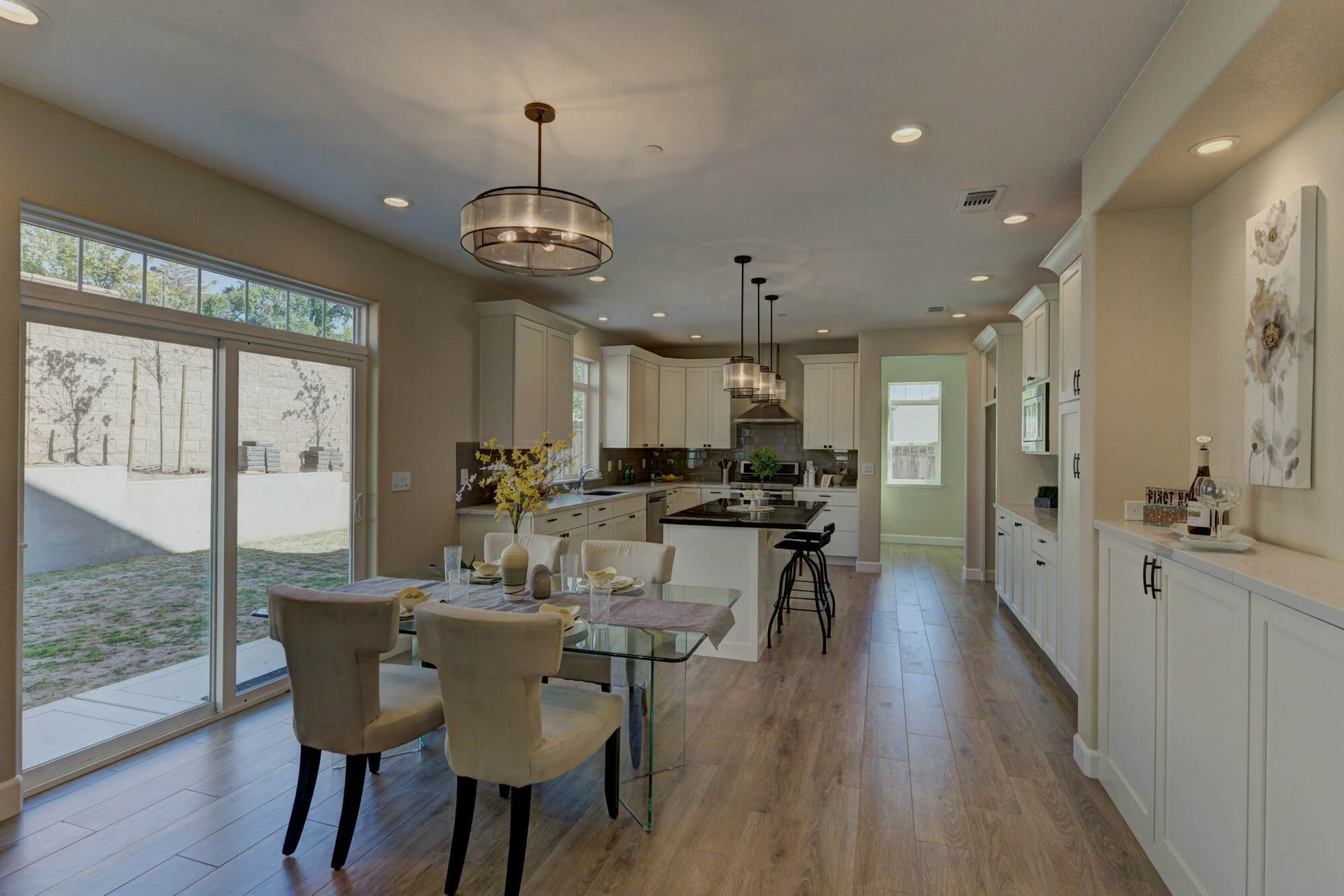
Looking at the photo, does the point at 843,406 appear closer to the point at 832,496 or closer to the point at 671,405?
the point at 832,496

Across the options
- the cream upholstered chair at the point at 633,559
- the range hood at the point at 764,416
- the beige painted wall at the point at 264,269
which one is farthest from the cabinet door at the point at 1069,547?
the range hood at the point at 764,416

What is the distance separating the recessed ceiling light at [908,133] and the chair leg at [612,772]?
2664 mm

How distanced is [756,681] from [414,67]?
137 inches

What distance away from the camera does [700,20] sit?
205 centimetres

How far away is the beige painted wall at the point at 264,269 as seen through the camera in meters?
2.48

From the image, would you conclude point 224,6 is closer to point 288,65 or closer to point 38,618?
point 288,65

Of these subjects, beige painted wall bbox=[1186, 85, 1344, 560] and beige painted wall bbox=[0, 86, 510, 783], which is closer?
beige painted wall bbox=[1186, 85, 1344, 560]

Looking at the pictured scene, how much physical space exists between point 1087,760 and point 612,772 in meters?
2.05

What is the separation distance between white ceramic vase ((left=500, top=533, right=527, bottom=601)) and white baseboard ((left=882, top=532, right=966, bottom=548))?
7.40m

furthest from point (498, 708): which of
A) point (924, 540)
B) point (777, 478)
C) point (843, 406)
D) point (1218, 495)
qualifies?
point (924, 540)

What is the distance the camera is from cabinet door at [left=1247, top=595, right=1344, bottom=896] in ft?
4.24

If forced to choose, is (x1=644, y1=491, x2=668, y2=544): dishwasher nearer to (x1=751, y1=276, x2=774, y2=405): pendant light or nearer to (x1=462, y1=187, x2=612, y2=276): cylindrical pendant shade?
(x1=751, y1=276, x2=774, y2=405): pendant light

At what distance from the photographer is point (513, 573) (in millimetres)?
2783

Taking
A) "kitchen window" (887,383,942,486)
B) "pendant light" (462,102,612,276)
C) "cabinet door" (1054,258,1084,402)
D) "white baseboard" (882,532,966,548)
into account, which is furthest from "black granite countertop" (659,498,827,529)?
"kitchen window" (887,383,942,486)
